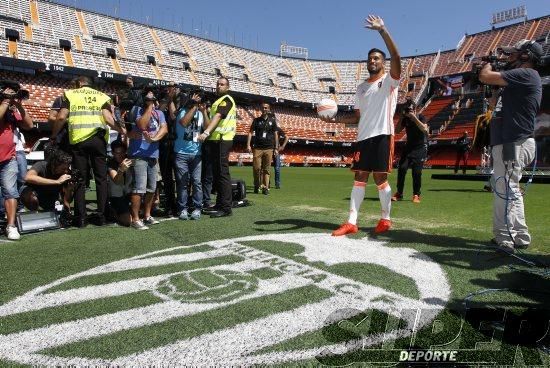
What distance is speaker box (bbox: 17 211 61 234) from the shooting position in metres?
4.77

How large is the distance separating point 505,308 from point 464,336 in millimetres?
565

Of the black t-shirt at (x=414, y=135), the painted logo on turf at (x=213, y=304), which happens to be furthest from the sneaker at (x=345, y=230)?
the black t-shirt at (x=414, y=135)

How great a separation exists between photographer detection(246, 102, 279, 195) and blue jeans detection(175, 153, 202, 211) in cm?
365

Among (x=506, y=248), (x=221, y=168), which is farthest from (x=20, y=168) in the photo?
(x=506, y=248)

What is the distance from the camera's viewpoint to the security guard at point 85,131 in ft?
17.4

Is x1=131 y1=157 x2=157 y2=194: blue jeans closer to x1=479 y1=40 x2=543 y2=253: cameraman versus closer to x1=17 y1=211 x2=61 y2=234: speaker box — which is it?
x1=17 y1=211 x2=61 y2=234: speaker box

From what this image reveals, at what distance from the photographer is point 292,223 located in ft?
17.0

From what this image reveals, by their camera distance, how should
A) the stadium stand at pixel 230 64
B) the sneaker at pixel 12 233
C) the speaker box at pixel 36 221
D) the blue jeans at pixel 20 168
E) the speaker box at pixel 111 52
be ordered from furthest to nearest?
the speaker box at pixel 111 52 → the stadium stand at pixel 230 64 → the blue jeans at pixel 20 168 → the speaker box at pixel 36 221 → the sneaker at pixel 12 233

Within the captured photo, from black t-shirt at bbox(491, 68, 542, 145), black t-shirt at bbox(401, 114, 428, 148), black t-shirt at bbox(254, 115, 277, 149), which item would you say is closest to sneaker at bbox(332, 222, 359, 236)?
black t-shirt at bbox(491, 68, 542, 145)

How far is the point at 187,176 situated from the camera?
5.96 m

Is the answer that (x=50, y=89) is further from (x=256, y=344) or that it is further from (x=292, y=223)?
(x=256, y=344)

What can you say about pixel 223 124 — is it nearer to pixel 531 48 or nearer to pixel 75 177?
pixel 75 177

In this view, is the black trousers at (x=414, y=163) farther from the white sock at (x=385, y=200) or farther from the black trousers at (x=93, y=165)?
the black trousers at (x=93, y=165)

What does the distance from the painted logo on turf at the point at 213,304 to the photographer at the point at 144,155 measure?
70.3 inches
